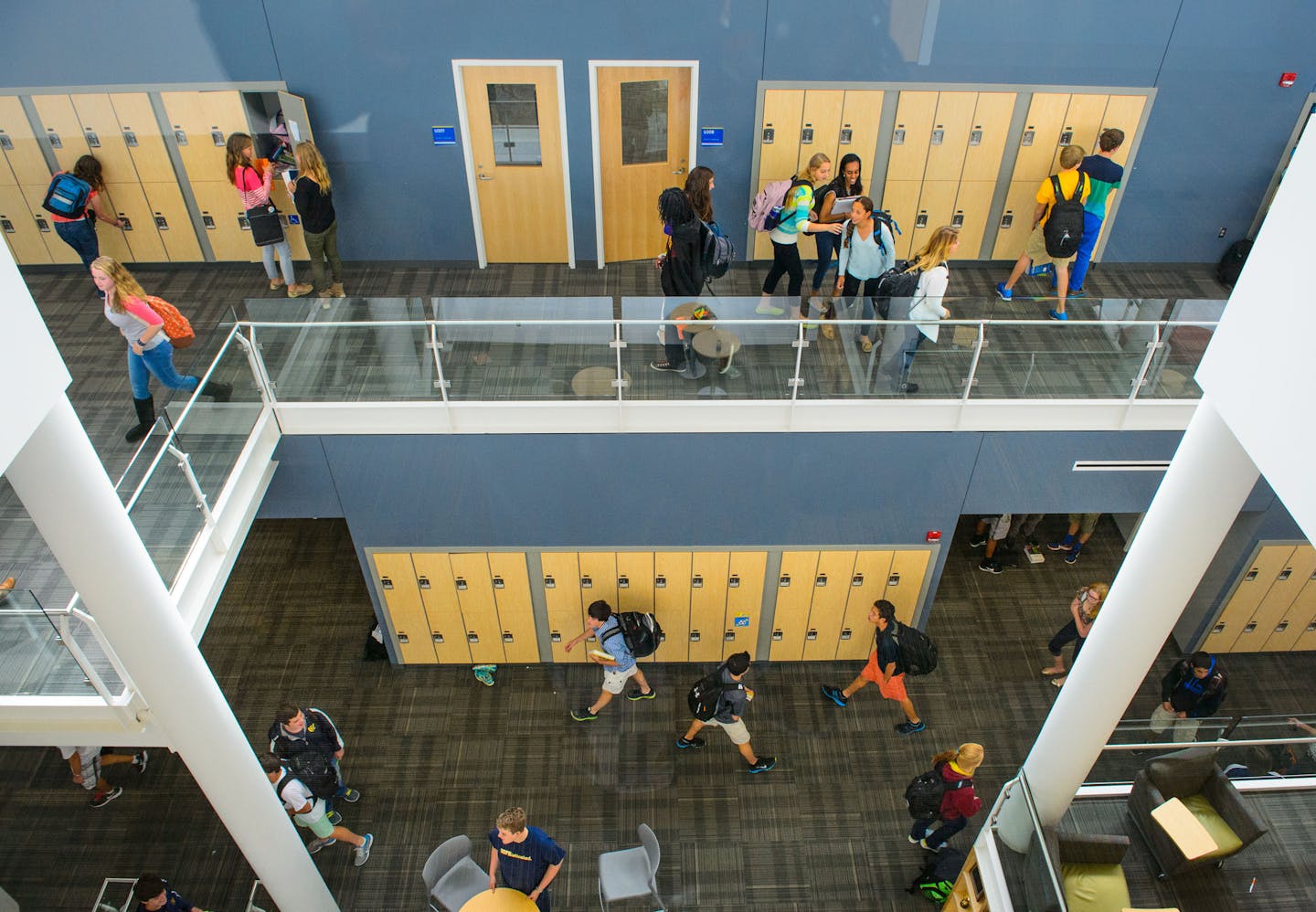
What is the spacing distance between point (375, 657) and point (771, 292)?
15.6ft

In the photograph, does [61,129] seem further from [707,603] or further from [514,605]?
[707,603]

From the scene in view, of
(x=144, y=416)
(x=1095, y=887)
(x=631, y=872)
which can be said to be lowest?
(x=631, y=872)

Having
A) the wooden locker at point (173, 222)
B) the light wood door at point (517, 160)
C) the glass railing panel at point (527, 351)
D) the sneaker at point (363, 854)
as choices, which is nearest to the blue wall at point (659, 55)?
the light wood door at point (517, 160)

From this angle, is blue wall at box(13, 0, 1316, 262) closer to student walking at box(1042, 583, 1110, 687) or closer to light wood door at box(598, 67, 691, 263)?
light wood door at box(598, 67, 691, 263)

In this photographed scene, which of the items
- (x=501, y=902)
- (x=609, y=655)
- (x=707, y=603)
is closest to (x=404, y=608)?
(x=609, y=655)

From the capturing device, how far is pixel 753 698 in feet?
24.9

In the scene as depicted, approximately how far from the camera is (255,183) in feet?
23.6

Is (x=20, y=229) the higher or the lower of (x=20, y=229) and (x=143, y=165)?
the lower

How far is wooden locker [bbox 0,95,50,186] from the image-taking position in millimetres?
7477

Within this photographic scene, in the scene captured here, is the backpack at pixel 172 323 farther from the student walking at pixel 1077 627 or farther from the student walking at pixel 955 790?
the student walking at pixel 1077 627

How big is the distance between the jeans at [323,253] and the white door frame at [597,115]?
230 centimetres

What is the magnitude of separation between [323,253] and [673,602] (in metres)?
4.24

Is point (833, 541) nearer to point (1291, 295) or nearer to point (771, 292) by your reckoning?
point (771, 292)

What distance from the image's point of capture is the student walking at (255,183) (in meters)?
7.01
